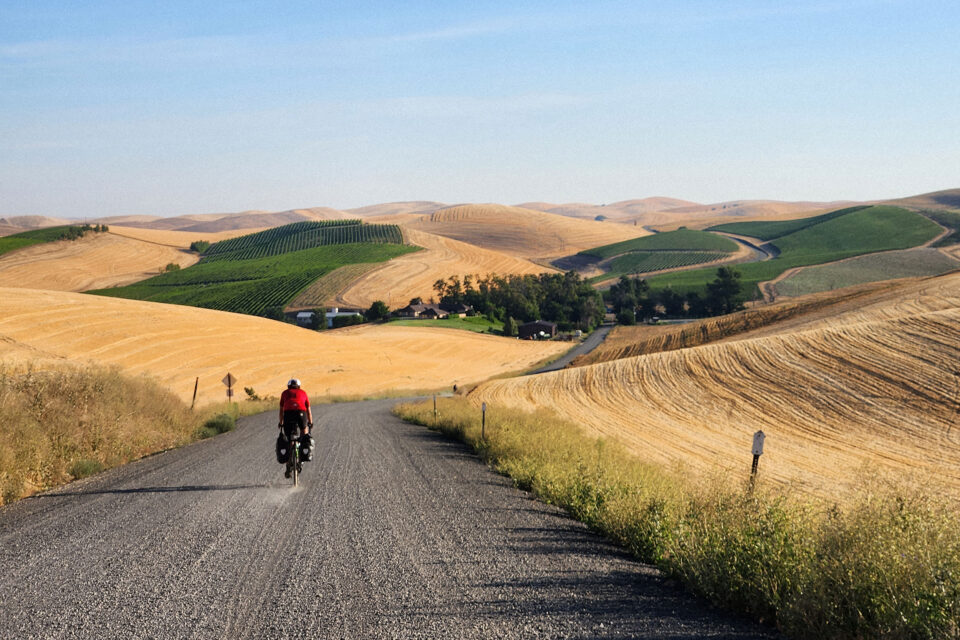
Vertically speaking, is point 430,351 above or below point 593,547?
below

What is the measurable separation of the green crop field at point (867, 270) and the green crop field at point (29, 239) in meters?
161

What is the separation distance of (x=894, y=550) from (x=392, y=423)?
75.9ft

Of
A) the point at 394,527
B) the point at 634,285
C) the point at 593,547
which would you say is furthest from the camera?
the point at 634,285

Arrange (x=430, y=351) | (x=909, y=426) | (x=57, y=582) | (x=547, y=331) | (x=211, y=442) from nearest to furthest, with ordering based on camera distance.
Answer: (x=57, y=582), (x=211, y=442), (x=909, y=426), (x=430, y=351), (x=547, y=331)

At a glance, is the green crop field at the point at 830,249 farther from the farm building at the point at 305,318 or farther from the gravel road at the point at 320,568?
the gravel road at the point at 320,568

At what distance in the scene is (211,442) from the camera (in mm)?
21672

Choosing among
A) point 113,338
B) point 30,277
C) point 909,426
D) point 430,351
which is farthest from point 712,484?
point 30,277

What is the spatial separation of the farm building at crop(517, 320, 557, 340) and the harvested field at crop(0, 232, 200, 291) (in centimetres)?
8621

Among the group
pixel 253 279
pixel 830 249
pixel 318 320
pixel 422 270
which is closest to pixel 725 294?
pixel 422 270

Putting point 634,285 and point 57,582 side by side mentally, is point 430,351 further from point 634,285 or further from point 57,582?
point 57,582

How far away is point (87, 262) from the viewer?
513 feet

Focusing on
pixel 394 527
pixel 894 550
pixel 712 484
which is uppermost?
pixel 894 550

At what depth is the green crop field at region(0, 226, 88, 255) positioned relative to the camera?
517 ft

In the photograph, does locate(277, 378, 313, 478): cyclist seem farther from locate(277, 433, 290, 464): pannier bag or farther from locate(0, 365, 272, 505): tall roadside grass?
locate(0, 365, 272, 505): tall roadside grass
